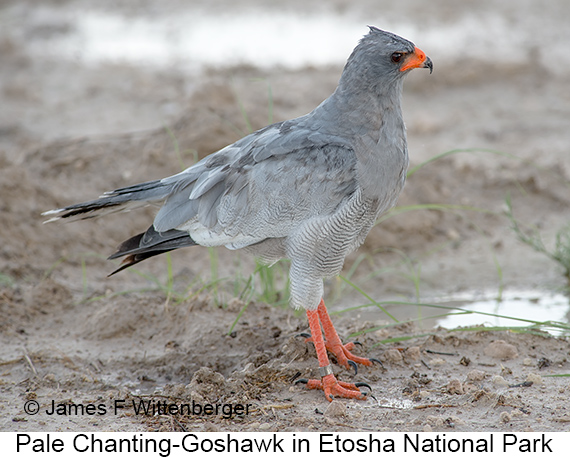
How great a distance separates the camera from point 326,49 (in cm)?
1156

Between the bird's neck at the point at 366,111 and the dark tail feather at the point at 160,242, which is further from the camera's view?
the dark tail feather at the point at 160,242

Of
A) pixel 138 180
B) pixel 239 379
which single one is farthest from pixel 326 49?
pixel 239 379

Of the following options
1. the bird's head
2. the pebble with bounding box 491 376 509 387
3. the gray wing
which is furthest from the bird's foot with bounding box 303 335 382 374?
the bird's head

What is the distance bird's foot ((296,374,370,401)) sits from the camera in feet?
14.2

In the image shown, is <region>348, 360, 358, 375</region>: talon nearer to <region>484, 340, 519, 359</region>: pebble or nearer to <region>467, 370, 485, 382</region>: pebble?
<region>467, 370, 485, 382</region>: pebble

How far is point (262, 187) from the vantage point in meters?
4.35

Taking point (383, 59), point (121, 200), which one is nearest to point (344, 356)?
point (121, 200)

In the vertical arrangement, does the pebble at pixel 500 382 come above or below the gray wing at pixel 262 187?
below

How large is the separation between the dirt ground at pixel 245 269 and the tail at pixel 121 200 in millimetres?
976

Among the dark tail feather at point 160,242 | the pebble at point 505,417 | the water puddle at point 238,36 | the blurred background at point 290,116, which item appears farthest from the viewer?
the water puddle at point 238,36

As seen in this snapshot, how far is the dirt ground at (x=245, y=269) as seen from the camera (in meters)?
4.25

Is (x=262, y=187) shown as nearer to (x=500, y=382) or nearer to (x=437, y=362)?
(x=437, y=362)

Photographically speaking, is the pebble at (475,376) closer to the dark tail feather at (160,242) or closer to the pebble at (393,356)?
the pebble at (393,356)

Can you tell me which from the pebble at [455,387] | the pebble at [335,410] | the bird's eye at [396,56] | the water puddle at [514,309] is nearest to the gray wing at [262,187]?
the bird's eye at [396,56]
